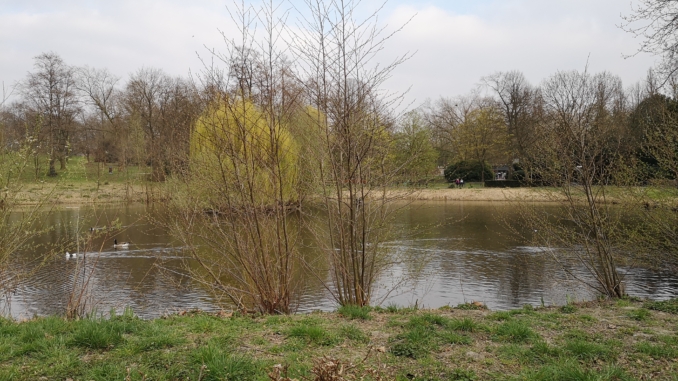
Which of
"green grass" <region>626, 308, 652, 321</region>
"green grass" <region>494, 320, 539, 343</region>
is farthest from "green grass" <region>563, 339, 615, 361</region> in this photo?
"green grass" <region>626, 308, 652, 321</region>

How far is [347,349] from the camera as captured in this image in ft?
14.5

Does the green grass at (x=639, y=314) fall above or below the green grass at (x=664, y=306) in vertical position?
above

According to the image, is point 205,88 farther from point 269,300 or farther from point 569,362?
point 569,362

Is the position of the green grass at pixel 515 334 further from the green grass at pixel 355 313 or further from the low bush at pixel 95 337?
the low bush at pixel 95 337

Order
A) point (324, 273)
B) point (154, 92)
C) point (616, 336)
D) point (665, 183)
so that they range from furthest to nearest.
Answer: point (154, 92) → point (324, 273) → point (665, 183) → point (616, 336)

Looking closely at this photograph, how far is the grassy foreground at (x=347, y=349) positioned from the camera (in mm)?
3674

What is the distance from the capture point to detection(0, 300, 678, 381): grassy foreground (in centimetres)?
367

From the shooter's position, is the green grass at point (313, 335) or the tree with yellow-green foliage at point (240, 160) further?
the tree with yellow-green foliage at point (240, 160)

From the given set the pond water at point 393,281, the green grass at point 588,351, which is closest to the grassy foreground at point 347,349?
the green grass at point 588,351

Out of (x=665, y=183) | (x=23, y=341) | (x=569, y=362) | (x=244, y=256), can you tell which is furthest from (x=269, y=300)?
(x=665, y=183)

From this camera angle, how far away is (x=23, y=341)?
4.45 meters

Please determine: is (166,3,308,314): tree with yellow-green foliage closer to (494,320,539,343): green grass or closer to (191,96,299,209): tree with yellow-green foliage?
(191,96,299,209): tree with yellow-green foliage

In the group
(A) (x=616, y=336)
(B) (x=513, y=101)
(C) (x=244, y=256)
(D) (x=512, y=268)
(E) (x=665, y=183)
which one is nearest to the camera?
(A) (x=616, y=336)

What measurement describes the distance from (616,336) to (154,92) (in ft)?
145
